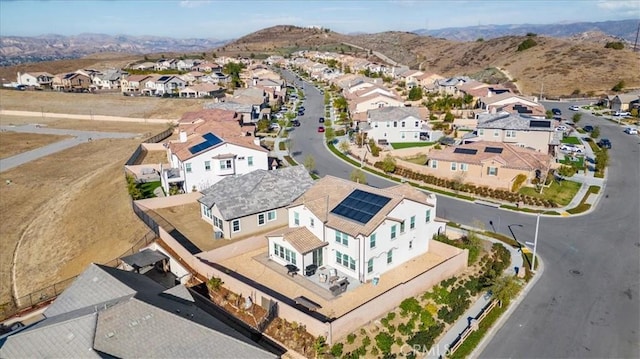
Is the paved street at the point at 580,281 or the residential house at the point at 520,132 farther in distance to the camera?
the residential house at the point at 520,132

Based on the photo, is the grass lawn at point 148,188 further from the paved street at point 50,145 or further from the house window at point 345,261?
the paved street at point 50,145

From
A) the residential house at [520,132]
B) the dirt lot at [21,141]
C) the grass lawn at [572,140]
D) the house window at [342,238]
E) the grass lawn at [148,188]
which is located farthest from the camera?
the dirt lot at [21,141]

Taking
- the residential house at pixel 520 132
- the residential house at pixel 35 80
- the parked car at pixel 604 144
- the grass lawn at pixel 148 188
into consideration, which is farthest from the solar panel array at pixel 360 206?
the residential house at pixel 35 80

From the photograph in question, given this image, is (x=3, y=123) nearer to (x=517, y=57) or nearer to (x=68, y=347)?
(x=68, y=347)

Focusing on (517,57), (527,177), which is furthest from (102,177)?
(517,57)

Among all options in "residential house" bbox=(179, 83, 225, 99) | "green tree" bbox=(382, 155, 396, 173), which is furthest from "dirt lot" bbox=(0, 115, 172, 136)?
"green tree" bbox=(382, 155, 396, 173)

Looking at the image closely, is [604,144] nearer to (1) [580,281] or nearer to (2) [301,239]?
(1) [580,281]
